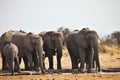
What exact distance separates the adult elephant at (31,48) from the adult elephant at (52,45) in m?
2.64

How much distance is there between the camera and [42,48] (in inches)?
1310

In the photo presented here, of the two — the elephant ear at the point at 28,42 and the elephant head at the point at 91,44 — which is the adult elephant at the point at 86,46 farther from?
the elephant ear at the point at 28,42

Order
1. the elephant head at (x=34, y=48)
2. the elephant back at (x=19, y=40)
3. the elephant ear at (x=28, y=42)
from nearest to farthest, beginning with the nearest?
the elephant head at (x=34, y=48) < the elephant ear at (x=28, y=42) < the elephant back at (x=19, y=40)

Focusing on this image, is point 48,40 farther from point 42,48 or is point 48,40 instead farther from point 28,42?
point 42,48

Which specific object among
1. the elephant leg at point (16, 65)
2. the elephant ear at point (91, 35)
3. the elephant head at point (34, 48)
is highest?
the elephant ear at point (91, 35)

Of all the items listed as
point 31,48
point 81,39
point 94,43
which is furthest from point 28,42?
point 94,43

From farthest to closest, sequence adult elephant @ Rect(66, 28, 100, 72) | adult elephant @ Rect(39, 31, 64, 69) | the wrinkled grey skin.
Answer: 1. adult elephant @ Rect(39, 31, 64, 69)
2. the wrinkled grey skin
3. adult elephant @ Rect(66, 28, 100, 72)

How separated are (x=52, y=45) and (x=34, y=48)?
4.59 meters

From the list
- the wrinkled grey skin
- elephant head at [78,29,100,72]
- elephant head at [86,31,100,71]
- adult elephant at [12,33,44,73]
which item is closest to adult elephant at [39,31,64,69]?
the wrinkled grey skin

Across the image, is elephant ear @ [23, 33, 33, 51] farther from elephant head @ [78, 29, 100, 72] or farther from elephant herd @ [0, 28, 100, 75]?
elephant head @ [78, 29, 100, 72]

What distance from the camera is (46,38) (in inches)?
1511

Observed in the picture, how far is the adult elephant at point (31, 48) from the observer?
32.8m

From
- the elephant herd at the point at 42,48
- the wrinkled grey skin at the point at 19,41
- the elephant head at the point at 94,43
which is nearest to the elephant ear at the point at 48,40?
the elephant herd at the point at 42,48

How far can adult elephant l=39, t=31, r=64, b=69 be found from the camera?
123 ft
